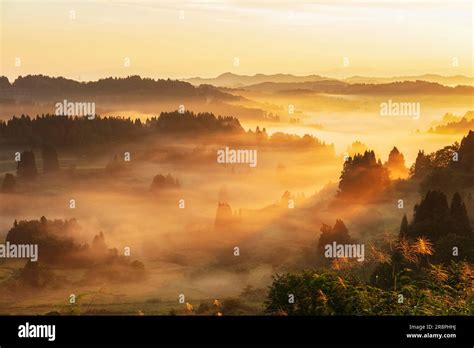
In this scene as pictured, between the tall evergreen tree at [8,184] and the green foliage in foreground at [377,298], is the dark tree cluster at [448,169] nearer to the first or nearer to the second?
the green foliage in foreground at [377,298]

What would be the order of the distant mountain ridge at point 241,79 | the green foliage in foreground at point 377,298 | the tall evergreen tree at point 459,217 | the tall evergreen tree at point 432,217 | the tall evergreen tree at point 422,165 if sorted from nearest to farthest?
the green foliage in foreground at point 377,298, the tall evergreen tree at point 432,217, the tall evergreen tree at point 459,217, the distant mountain ridge at point 241,79, the tall evergreen tree at point 422,165

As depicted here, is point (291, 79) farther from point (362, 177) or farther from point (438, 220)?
point (438, 220)

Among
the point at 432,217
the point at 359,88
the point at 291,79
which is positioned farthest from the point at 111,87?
the point at 432,217

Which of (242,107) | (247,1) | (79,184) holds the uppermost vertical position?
(247,1)

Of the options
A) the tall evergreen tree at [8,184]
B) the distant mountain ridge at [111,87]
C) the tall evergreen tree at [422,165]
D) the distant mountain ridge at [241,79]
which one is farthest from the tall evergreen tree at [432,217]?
the tall evergreen tree at [8,184]

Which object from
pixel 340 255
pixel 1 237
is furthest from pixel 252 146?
pixel 1 237

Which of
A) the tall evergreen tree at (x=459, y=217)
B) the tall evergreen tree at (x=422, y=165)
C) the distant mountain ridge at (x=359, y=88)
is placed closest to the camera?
the tall evergreen tree at (x=459, y=217)

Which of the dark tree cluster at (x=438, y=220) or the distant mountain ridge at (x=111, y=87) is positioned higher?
the distant mountain ridge at (x=111, y=87)
